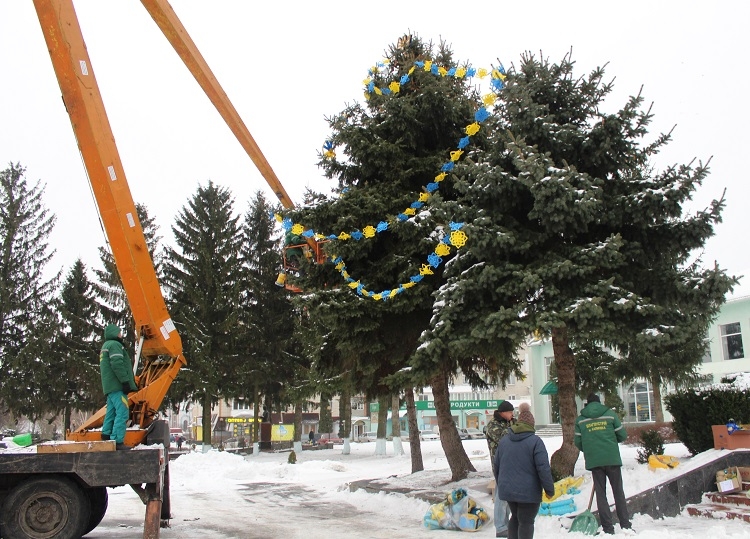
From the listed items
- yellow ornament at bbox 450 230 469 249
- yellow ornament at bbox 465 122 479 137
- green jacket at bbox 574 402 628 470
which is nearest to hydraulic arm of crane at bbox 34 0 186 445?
yellow ornament at bbox 450 230 469 249

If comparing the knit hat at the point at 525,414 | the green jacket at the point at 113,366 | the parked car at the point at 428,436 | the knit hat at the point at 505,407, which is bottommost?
the parked car at the point at 428,436

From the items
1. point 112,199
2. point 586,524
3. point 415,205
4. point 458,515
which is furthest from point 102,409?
point 586,524

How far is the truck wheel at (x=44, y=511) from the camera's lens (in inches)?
301

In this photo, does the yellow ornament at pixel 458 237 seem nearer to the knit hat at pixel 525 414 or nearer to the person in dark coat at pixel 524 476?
the knit hat at pixel 525 414

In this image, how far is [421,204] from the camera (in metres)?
12.4

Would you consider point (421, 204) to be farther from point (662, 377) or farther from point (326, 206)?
point (662, 377)

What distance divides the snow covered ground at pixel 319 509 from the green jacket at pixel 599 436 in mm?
822

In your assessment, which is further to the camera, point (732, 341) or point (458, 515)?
point (732, 341)

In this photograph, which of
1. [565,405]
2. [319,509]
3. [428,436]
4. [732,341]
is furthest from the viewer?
[428,436]

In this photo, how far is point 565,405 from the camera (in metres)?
10.8

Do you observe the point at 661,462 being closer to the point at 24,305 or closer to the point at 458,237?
the point at 458,237

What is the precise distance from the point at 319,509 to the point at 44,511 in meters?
5.27

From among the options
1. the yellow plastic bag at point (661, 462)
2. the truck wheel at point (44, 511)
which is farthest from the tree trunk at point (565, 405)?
the truck wheel at point (44, 511)

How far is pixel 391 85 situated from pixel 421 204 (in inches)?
106
